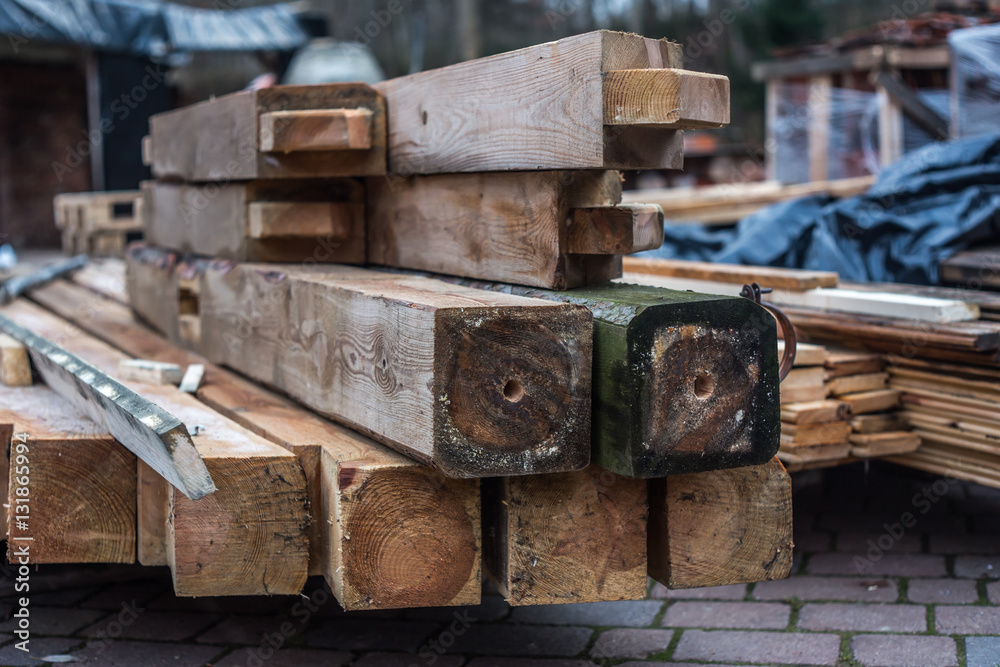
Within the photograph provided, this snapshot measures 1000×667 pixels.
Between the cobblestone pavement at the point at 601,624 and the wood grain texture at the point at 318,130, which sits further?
the wood grain texture at the point at 318,130

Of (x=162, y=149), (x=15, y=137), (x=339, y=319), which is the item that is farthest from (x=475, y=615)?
(x=15, y=137)

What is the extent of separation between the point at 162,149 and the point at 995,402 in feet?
11.9

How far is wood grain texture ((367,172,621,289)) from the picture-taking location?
258cm

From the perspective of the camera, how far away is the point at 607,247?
2.57m

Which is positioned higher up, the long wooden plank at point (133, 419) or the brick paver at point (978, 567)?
the long wooden plank at point (133, 419)

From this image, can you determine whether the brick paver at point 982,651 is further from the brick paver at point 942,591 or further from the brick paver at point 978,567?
the brick paver at point 978,567

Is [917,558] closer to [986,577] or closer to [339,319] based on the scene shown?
[986,577]

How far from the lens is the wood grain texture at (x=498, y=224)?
2.58m

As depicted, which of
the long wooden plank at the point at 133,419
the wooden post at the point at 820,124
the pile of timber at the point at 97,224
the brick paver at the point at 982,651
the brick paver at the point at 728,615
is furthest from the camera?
the wooden post at the point at 820,124

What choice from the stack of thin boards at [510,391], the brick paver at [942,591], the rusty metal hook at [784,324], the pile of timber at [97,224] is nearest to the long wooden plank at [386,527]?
the stack of thin boards at [510,391]

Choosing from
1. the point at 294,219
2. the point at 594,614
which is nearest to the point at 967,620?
the point at 594,614

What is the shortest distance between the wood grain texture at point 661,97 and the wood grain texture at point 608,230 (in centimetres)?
31

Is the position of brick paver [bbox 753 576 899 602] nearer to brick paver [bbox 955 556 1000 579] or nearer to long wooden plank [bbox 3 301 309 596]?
brick paver [bbox 955 556 1000 579]

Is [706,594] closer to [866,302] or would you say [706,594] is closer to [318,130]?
[866,302]
